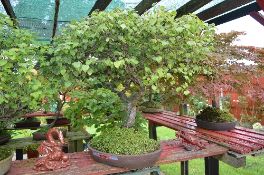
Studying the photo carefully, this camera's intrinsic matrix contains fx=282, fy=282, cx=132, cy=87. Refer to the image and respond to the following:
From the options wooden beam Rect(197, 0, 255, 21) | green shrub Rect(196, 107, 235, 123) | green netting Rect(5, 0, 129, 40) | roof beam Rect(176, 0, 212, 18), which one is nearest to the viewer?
wooden beam Rect(197, 0, 255, 21)

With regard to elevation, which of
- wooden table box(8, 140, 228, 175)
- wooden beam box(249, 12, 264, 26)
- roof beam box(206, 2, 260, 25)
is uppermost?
roof beam box(206, 2, 260, 25)

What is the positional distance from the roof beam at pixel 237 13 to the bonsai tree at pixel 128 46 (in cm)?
125

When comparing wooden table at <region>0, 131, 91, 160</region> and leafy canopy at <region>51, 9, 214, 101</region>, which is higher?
leafy canopy at <region>51, 9, 214, 101</region>

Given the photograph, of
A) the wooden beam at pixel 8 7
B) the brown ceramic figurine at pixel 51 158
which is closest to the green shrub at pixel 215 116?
the brown ceramic figurine at pixel 51 158

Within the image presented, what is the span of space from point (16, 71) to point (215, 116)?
2165mm

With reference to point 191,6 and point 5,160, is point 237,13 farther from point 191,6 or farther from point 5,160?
point 5,160

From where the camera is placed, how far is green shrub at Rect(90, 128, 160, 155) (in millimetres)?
1939

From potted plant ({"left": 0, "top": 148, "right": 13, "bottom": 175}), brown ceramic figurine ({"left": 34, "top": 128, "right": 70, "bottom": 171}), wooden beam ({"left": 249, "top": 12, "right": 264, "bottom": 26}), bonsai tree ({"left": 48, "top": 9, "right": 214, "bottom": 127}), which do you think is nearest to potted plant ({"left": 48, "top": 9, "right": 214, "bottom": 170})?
bonsai tree ({"left": 48, "top": 9, "right": 214, "bottom": 127})

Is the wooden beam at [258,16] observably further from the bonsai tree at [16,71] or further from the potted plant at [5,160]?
the potted plant at [5,160]

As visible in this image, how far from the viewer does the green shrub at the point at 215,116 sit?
3.08 metres

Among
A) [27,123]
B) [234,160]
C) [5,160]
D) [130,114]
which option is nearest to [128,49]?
[130,114]

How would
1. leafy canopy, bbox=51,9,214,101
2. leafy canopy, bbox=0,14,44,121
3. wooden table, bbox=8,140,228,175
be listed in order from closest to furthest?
leafy canopy, bbox=0,14,44,121 → leafy canopy, bbox=51,9,214,101 → wooden table, bbox=8,140,228,175

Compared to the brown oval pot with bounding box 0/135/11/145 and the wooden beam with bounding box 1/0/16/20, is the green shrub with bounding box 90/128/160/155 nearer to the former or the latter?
the brown oval pot with bounding box 0/135/11/145

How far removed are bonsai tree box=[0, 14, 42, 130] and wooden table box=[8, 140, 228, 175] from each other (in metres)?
0.38
